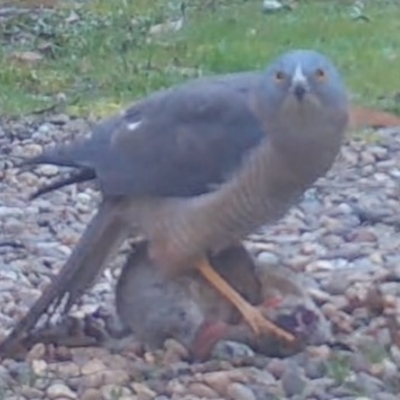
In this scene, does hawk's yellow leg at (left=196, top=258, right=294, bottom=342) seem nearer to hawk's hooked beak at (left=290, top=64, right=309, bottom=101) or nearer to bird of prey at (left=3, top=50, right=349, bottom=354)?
bird of prey at (left=3, top=50, right=349, bottom=354)

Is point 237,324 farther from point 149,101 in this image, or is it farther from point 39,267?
point 39,267

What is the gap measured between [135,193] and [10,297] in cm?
94

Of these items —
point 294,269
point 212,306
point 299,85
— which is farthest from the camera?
point 294,269

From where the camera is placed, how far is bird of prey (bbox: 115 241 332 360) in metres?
6.77

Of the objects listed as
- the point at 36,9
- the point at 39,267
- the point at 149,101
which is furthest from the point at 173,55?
the point at 149,101

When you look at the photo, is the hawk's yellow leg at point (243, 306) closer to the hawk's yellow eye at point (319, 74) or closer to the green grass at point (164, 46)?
the hawk's yellow eye at point (319, 74)

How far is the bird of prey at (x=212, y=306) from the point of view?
6770mm

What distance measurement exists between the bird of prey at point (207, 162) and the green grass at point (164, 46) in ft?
15.0

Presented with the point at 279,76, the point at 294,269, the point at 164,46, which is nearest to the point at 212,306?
the point at 294,269

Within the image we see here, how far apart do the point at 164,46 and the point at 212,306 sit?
23.0ft

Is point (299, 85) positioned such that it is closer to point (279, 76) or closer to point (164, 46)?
point (279, 76)

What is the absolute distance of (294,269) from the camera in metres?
7.61

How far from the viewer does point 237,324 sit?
6852 millimetres

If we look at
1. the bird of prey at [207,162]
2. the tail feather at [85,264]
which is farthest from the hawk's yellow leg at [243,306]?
the tail feather at [85,264]
